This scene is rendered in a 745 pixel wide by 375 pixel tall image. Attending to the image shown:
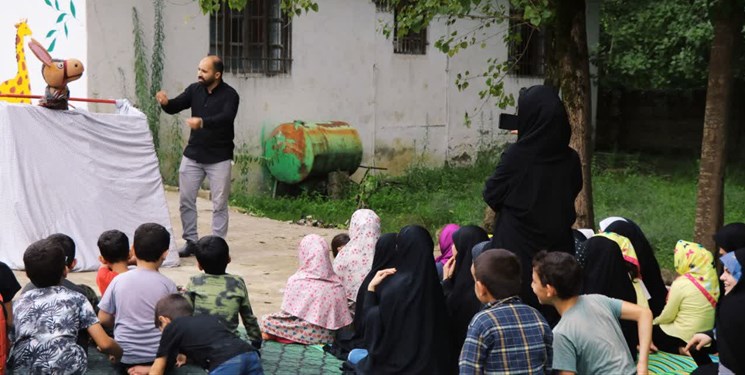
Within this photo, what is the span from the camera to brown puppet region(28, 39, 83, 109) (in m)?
8.16

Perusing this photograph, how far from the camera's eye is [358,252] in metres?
6.89

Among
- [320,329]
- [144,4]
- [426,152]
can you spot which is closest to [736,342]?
[320,329]

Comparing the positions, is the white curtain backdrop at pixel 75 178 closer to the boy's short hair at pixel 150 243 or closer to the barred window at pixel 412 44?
the boy's short hair at pixel 150 243

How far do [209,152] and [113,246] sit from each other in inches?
125

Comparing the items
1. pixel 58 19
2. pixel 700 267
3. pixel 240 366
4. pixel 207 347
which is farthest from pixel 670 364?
pixel 58 19

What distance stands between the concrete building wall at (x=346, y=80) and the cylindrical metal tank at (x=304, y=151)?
0.43m

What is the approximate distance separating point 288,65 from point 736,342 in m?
10.4

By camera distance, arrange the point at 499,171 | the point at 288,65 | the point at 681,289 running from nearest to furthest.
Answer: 1. the point at 499,171
2. the point at 681,289
3. the point at 288,65

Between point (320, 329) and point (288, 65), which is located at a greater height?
point (288, 65)

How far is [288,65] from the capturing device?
47.6ft

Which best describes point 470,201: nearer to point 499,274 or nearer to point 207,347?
point 207,347

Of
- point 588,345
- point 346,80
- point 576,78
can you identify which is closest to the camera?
point 588,345

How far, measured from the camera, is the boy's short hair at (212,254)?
573cm

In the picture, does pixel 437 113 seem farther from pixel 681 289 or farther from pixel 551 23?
pixel 681 289
